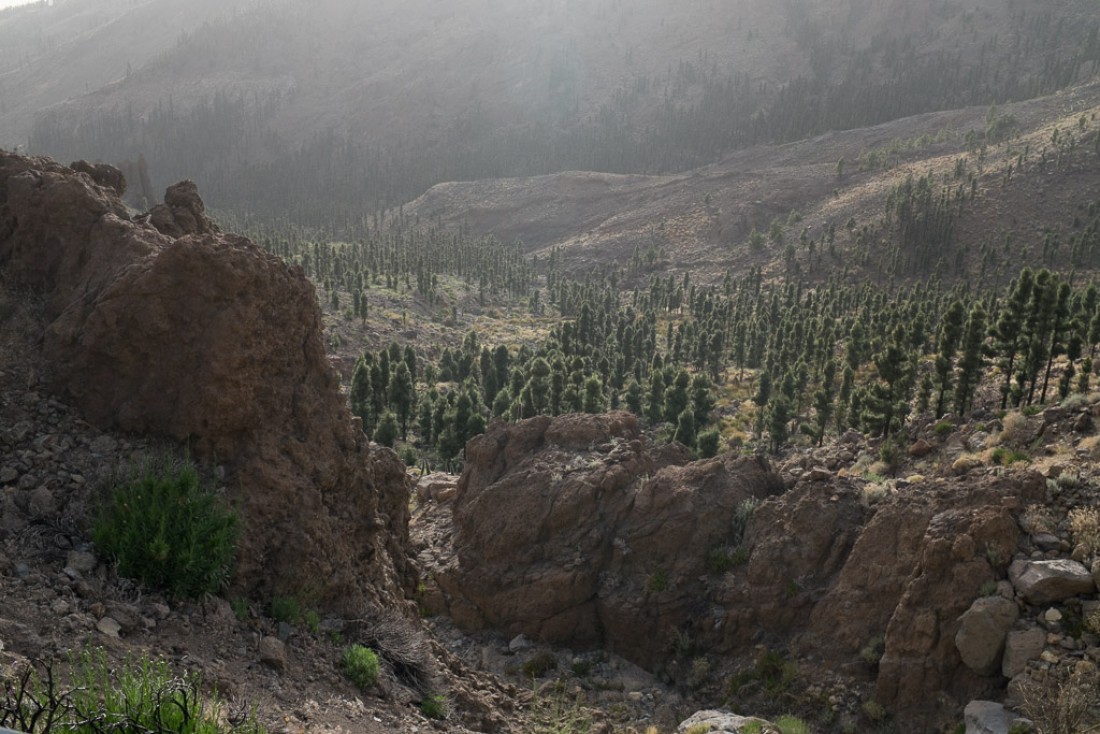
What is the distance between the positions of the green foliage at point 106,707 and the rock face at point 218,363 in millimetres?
3656

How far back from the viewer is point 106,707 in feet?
17.5

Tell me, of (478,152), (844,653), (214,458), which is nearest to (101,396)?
(214,458)

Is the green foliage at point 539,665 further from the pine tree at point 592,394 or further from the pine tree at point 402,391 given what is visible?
the pine tree at point 402,391

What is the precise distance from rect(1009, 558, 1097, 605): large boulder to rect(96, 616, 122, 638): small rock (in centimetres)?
1395

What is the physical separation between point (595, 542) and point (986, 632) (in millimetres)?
9311

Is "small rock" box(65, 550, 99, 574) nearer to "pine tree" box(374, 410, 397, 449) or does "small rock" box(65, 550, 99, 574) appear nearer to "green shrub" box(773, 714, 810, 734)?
"green shrub" box(773, 714, 810, 734)

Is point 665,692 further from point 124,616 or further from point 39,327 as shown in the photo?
point 39,327

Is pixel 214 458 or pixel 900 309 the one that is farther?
pixel 900 309

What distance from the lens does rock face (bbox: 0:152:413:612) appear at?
402 inches

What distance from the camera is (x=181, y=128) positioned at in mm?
198125

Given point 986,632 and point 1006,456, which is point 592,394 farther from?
point 986,632

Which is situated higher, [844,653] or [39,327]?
[39,327]

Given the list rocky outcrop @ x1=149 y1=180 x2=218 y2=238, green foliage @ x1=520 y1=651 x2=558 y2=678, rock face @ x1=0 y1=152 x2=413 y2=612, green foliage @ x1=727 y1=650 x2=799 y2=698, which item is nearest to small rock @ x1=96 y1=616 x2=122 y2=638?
rock face @ x1=0 y1=152 x2=413 y2=612

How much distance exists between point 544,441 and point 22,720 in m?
18.8
